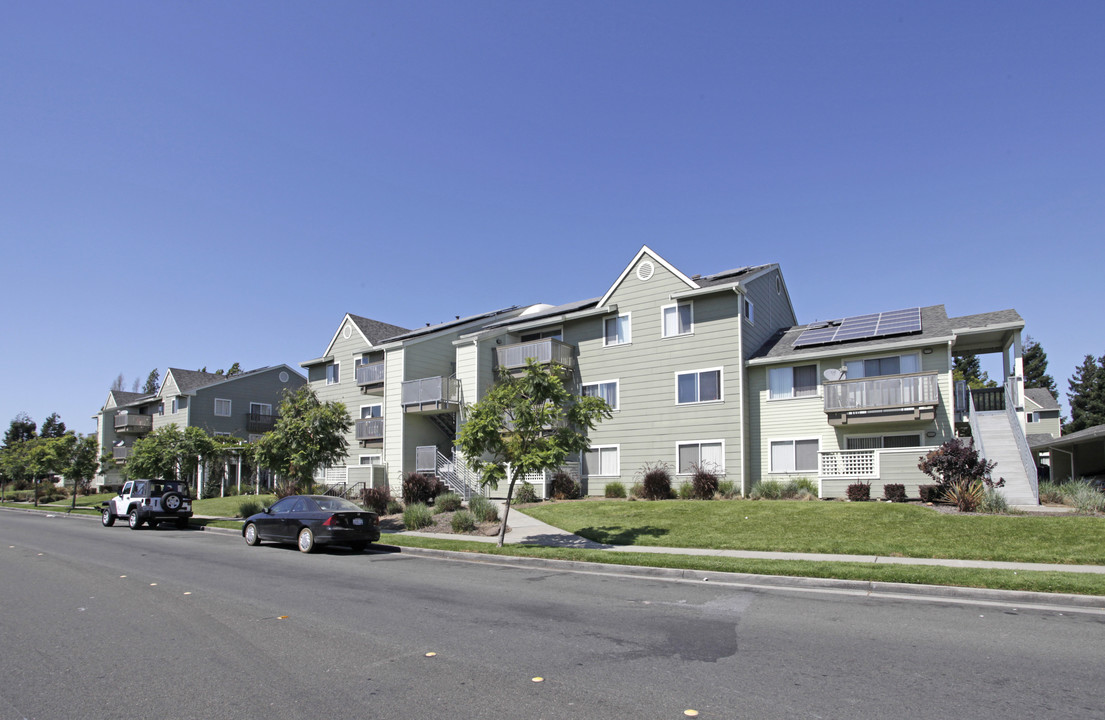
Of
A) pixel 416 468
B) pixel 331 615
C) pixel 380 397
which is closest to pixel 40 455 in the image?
pixel 380 397

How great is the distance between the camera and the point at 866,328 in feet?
85.3

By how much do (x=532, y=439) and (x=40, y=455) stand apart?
139 ft

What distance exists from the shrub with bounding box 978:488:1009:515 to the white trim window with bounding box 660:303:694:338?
1267 centimetres

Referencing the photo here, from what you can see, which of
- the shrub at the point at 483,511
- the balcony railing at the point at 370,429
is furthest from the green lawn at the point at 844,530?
the balcony railing at the point at 370,429

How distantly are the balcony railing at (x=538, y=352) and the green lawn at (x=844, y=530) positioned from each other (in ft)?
30.3

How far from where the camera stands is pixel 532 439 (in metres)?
17.2

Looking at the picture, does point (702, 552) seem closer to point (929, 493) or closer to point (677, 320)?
point (929, 493)

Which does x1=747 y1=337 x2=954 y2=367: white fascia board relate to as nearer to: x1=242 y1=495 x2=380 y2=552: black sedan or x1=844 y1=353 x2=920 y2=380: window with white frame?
x1=844 y1=353 x2=920 y2=380: window with white frame

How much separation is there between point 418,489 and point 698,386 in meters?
12.0

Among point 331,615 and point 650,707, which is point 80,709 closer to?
point 331,615

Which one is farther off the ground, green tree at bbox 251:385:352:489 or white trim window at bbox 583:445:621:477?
green tree at bbox 251:385:352:489

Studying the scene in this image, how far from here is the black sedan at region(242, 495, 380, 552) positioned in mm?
17094

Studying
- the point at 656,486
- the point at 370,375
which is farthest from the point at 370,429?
the point at 656,486

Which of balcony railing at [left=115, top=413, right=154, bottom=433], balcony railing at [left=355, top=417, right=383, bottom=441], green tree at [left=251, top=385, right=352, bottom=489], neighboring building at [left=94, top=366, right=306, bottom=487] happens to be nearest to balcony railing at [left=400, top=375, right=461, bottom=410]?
balcony railing at [left=355, top=417, right=383, bottom=441]
